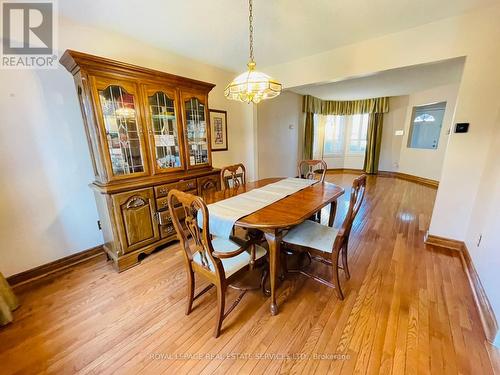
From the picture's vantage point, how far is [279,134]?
4609 mm

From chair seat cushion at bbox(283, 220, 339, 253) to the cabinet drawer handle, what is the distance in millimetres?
1464

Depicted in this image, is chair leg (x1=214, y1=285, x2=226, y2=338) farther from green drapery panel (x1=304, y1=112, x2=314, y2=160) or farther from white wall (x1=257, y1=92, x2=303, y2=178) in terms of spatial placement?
green drapery panel (x1=304, y1=112, x2=314, y2=160)

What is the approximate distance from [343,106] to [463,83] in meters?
4.97

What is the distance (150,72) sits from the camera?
2049mm

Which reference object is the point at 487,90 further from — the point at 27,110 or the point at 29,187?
the point at 29,187

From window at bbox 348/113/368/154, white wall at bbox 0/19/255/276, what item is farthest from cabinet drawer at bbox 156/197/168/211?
window at bbox 348/113/368/154

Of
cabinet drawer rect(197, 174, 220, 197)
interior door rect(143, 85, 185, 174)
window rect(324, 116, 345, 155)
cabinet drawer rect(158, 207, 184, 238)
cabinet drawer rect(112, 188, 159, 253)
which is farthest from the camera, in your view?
window rect(324, 116, 345, 155)

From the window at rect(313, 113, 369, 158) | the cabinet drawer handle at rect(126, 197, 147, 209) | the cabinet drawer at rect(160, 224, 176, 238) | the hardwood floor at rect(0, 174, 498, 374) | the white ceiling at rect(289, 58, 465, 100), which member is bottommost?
the hardwood floor at rect(0, 174, 498, 374)

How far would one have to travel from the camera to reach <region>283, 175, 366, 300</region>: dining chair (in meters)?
1.51

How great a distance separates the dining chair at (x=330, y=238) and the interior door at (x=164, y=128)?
1.55 metres

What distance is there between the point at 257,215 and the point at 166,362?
3.41ft

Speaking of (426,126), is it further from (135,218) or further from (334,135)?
(135,218)

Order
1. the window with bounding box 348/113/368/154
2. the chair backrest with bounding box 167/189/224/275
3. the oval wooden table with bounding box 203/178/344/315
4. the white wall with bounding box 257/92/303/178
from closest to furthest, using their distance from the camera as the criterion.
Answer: the chair backrest with bounding box 167/189/224/275 < the oval wooden table with bounding box 203/178/344/315 < the white wall with bounding box 257/92/303/178 < the window with bounding box 348/113/368/154

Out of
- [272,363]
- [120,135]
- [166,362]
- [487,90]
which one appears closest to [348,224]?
[272,363]
